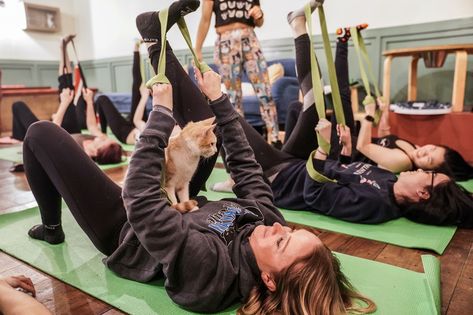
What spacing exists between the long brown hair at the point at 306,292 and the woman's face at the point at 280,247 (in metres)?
0.01

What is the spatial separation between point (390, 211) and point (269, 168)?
0.59 meters

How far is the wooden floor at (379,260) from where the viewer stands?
3.43 ft

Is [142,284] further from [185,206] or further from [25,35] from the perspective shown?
[25,35]

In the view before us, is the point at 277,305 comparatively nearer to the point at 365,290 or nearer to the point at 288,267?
the point at 288,267

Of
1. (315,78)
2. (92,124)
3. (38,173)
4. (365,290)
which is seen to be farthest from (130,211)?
(92,124)

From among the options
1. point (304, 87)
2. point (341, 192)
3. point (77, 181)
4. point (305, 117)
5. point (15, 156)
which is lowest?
point (15, 156)

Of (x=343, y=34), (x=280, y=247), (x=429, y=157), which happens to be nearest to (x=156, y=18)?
(x=280, y=247)

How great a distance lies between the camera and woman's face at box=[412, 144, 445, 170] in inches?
79.1

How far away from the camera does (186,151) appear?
43.4 inches

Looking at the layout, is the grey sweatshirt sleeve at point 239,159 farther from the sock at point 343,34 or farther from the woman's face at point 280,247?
the sock at point 343,34

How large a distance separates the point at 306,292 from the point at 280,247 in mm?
114

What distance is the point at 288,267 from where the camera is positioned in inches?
33.5

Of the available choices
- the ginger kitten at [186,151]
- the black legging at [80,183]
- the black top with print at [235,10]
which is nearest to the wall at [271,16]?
the black top with print at [235,10]

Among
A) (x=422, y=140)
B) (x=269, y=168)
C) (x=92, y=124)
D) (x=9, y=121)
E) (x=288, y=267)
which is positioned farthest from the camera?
(x=9, y=121)
